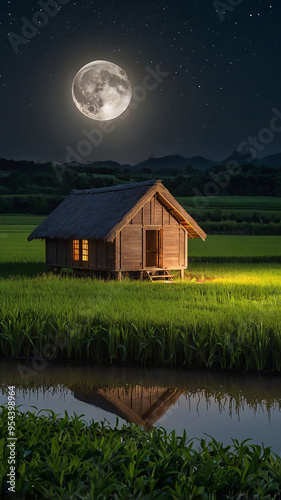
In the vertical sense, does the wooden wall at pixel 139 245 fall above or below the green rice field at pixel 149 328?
above

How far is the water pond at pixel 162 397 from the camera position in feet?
24.0

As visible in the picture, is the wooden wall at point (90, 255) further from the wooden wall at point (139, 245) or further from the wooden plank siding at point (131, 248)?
the wooden plank siding at point (131, 248)

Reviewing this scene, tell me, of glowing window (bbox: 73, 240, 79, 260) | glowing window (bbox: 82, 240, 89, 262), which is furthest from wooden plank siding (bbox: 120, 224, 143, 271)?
glowing window (bbox: 73, 240, 79, 260)

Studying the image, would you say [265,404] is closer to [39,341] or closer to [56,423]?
[56,423]

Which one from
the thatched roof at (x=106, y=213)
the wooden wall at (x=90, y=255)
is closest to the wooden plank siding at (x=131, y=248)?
the wooden wall at (x=90, y=255)

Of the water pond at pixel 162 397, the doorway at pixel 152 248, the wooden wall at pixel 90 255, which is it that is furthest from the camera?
the doorway at pixel 152 248

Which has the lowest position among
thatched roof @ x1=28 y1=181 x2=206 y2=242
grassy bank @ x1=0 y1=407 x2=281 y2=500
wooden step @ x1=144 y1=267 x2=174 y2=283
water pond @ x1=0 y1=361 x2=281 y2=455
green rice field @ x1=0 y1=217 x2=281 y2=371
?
water pond @ x1=0 y1=361 x2=281 y2=455

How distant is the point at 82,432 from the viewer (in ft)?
18.8

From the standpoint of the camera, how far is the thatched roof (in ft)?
76.9

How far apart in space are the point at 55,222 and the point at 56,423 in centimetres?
2274

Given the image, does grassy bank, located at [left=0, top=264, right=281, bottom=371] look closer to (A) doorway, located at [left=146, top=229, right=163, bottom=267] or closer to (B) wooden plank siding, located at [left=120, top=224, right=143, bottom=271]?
(B) wooden plank siding, located at [left=120, top=224, right=143, bottom=271]

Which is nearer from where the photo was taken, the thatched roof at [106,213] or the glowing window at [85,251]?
the thatched roof at [106,213]

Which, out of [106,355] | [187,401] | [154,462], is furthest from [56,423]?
[106,355]

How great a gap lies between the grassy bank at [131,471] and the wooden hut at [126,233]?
674 inches
